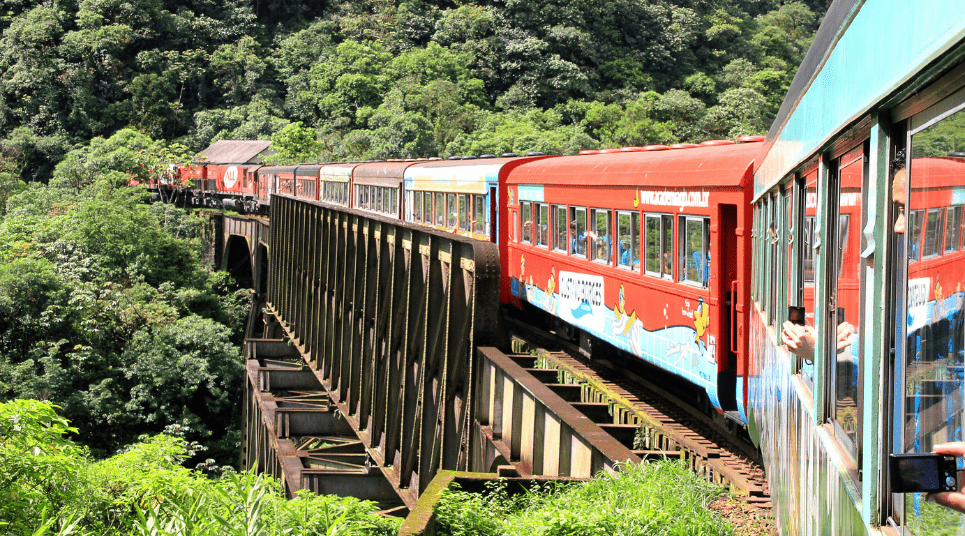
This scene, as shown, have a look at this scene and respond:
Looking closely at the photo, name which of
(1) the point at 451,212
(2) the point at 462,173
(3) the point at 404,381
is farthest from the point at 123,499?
(1) the point at 451,212

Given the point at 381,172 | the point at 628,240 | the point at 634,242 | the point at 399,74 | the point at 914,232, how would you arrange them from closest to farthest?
1. the point at 914,232
2. the point at 634,242
3. the point at 628,240
4. the point at 381,172
5. the point at 399,74

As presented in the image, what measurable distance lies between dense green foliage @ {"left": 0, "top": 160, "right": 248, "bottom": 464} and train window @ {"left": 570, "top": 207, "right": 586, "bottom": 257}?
17.7m

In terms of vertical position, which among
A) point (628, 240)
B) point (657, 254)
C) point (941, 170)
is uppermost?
point (941, 170)

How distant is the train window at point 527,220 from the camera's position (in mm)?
14531

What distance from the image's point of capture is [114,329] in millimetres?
31109

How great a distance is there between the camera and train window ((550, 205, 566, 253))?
12.9m

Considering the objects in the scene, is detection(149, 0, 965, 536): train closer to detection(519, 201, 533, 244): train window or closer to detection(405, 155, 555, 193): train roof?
detection(519, 201, 533, 244): train window

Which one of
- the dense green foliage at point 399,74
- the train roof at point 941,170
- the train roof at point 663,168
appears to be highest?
the dense green foliage at point 399,74

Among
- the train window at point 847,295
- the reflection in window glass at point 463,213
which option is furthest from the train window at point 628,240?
the train window at point 847,295

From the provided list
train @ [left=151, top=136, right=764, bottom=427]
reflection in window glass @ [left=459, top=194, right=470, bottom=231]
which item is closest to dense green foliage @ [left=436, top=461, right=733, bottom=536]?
train @ [left=151, top=136, right=764, bottom=427]

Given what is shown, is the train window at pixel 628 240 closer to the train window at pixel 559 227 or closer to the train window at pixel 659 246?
the train window at pixel 659 246

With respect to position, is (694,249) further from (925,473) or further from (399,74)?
(399,74)

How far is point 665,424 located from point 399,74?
65.1m

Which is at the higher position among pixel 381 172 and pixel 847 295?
pixel 381 172
